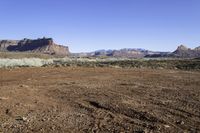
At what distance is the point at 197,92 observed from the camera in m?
15.2

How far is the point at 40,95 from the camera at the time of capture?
13891 mm

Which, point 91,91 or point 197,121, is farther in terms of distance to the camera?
point 91,91

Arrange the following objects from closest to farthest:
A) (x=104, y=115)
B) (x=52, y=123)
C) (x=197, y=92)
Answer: (x=52, y=123) < (x=104, y=115) < (x=197, y=92)

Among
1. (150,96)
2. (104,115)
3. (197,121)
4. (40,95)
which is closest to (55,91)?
(40,95)

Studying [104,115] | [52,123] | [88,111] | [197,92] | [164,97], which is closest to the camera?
[52,123]

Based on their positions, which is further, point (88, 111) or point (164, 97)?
point (164, 97)

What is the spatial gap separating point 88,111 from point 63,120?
1.38m

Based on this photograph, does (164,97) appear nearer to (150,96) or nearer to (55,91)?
(150,96)

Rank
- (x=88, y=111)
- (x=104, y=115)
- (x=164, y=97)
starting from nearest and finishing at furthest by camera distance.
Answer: (x=104, y=115) < (x=88, y=111) < (x=164, y=97)

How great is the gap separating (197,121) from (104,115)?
99.2 inches

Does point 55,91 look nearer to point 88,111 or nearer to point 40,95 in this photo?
point 40,95

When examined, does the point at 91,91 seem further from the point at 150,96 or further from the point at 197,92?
the point at 197,92

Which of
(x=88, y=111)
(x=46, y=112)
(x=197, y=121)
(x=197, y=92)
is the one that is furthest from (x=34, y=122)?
(x=197, y=92)

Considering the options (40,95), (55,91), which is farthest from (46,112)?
(55,91)
